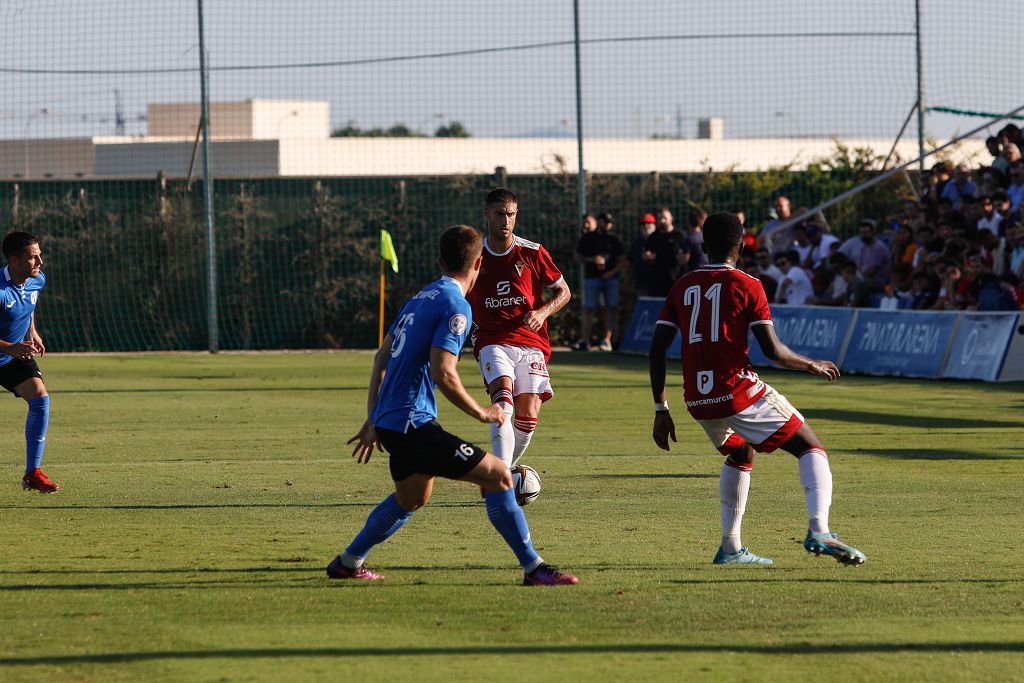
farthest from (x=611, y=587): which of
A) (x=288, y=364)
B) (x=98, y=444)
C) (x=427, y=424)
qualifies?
(x=288, y=364)

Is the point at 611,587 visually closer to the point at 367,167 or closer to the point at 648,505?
the point at 648,505

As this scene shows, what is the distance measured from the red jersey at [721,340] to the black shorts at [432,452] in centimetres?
125

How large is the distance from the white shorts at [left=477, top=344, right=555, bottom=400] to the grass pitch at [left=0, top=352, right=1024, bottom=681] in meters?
0.74

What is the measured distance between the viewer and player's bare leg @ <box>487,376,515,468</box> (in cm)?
963

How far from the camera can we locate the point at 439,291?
702cm

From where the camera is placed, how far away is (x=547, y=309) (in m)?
10.2

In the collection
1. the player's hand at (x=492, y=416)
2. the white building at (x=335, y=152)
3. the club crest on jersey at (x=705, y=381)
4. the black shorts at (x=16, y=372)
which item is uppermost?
the white building at (x=335, y=152)

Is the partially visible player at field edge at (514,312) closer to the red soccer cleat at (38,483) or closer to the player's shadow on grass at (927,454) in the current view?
the red soccer cleat at (38,483)

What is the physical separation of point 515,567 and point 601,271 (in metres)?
18.6

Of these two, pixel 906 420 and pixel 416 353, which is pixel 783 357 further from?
pixel 906 420

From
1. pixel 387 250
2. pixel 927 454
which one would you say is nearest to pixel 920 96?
pixel 387 250

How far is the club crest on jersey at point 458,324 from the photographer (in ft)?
22.6

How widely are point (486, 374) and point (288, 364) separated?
14.8m

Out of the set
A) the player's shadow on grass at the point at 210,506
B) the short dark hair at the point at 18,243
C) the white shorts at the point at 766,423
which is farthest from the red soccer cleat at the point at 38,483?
the white shorts at the point at 766,423
